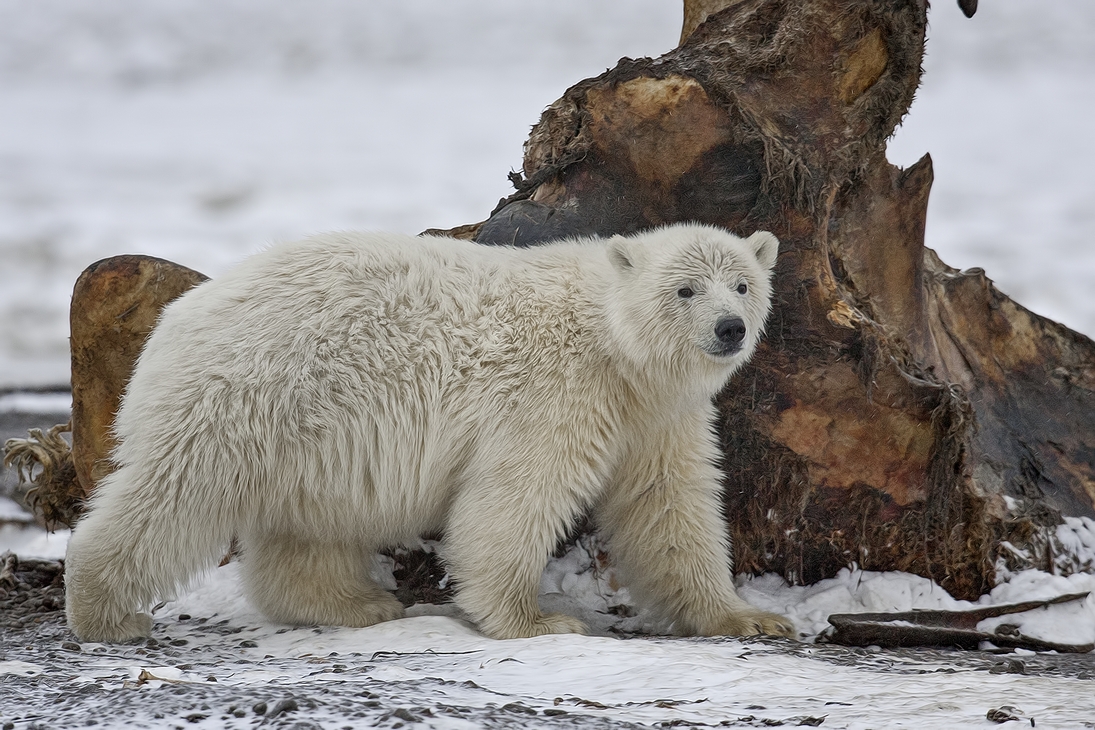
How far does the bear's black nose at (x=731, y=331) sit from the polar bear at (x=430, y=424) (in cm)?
1

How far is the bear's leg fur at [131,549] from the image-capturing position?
487 cm

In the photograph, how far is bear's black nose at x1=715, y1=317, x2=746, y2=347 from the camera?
16.3 ft

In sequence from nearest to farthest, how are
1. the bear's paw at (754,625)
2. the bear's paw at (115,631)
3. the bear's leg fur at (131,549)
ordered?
1. the bear's leg fur at (131,549)
2. the bear's paw at (115,631)
3. the bear's paw at (754,625)

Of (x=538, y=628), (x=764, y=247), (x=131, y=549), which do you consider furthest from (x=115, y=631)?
(x=764, y=247)

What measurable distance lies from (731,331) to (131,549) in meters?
3.12

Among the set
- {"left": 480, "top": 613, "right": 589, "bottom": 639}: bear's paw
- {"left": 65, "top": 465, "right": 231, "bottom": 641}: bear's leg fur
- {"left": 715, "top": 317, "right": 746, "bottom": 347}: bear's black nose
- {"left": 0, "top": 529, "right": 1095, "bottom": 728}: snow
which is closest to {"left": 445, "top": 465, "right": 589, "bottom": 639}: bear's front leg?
{"left": 480, "top": 613, "right": 589, "bottom": 639}: bear's paw

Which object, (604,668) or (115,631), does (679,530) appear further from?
(115,631)

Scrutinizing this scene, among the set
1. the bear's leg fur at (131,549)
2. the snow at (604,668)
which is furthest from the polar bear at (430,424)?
the snow at (604,668)

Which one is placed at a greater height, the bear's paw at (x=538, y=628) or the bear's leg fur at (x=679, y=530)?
the bear's leg fur at (x=679, y=530)

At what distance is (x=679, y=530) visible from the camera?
18.0 ft

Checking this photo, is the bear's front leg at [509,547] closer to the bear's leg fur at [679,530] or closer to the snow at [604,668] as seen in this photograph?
the snow at [604,668]

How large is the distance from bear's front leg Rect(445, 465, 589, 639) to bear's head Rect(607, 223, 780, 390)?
34.6 inches

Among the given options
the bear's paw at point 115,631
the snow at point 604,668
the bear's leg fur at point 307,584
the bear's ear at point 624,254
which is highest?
the bear's ear at point 624,254

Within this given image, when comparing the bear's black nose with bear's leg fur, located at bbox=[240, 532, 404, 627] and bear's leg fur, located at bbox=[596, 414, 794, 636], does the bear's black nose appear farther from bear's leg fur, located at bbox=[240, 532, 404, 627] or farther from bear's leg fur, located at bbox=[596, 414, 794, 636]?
bear's leg fur, located at bbox=[240, 532, 404, 627]
